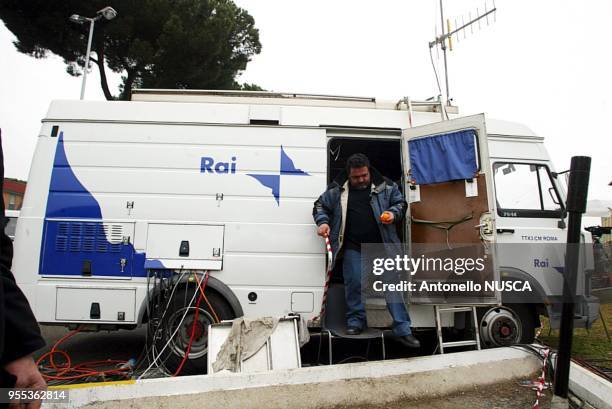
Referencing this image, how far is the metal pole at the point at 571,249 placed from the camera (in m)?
2.08

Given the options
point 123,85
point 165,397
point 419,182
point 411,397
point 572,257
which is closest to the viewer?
point 572,257

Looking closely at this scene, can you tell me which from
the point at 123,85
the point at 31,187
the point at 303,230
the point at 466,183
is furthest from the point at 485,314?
the point at 123,85

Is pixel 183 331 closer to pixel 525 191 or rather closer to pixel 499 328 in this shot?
pixel 499 328

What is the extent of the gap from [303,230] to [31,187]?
3158mm

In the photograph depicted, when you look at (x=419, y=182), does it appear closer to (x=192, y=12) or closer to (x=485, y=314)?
(x=485, y=314)

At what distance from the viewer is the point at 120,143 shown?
4.59 metres

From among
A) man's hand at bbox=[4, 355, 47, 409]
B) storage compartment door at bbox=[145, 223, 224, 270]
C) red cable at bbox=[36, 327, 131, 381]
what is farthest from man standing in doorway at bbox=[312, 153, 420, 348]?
man's hand at bbox=[4, 355, 47, 409]

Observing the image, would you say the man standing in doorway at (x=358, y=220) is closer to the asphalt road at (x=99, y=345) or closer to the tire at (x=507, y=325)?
the tire at (x=507, y=325)

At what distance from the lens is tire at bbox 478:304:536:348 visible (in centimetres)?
446

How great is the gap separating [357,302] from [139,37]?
12.9 m

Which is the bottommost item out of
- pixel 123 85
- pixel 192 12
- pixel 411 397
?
pixel 411 397

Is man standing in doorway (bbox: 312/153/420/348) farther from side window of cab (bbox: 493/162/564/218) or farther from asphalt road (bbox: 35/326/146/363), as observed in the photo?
asphalt road (bbox: 35/326/146/363)

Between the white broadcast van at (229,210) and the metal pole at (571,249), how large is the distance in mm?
1948

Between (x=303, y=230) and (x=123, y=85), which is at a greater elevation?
(x=123, y=85)
